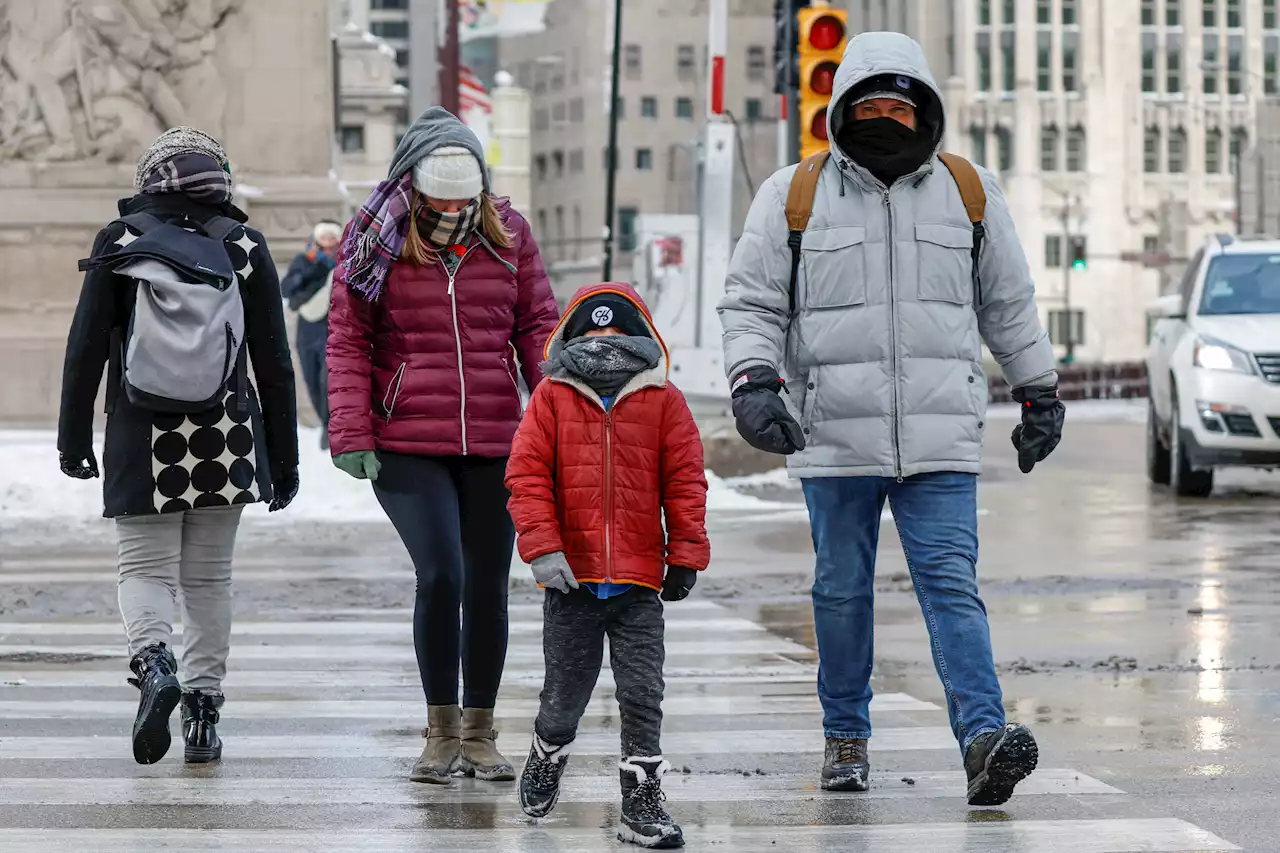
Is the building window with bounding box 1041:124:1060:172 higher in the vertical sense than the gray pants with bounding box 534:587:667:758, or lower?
higher

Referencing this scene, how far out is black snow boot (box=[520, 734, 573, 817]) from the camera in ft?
20.5

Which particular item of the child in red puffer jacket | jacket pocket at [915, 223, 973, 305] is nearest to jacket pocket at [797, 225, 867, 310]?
jacket pocket at [915, 223, 973, 305]

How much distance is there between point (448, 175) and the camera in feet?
23.2

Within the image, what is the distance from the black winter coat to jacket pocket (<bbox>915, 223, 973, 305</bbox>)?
197cm

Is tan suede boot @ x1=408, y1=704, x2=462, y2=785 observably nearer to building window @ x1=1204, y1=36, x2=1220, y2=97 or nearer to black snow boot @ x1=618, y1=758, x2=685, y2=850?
black snow boot @ x1=618, y1=758, x2=685, y2=850

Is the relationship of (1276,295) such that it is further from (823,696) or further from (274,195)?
(823,696)

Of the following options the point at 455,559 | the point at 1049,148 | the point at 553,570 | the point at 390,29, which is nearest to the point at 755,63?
the point at 1049,148

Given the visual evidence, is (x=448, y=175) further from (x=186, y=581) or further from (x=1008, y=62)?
(x=1008, y=62)

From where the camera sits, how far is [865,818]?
6.33m

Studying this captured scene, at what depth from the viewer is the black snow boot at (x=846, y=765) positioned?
6.73 meters

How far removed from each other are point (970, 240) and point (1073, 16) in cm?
11342

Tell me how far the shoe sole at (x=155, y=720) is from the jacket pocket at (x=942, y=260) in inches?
93.4

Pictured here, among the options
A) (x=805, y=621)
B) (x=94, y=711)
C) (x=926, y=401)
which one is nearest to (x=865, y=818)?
(x=926, y=401)

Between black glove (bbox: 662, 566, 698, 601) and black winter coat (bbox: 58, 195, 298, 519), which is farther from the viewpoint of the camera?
black winter coat (bbox: 58, 195, 298, 519)
